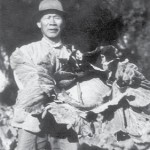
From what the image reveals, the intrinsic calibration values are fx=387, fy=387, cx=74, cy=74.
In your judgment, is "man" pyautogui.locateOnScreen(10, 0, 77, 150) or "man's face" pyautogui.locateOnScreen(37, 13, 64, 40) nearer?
"man" pyautogui.locateOnScreen(10, 0, 77, 150)

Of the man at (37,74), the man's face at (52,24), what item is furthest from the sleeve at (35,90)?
the man's face at (52,24)

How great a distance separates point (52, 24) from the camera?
270 centimetres

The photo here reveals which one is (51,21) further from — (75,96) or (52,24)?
(75,96)

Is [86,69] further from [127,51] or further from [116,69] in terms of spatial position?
[127,51]

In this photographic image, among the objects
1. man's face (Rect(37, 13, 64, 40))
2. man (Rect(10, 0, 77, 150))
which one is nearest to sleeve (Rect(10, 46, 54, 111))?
man (Rect(10, 0, 77, 150))

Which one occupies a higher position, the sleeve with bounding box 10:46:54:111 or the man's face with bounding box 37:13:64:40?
the man's face with bounding box 37:13:64:40

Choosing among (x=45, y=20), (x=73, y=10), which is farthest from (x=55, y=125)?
(x=73, y=10)

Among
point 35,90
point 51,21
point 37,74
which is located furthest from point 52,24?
point 35,90

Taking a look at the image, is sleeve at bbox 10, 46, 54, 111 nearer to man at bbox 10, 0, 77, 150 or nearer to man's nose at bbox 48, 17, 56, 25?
man at bbox 10, 0, 77, 150

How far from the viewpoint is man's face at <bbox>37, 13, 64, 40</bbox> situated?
2.71 meters

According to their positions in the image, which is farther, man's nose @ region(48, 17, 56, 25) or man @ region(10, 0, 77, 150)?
man's nose @ region(48, 17, 56, 25)

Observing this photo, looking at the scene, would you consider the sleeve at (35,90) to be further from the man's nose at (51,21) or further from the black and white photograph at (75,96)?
the man's nose at (51,21)

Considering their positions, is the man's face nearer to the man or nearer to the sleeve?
the man

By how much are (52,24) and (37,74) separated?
1.93 feet
